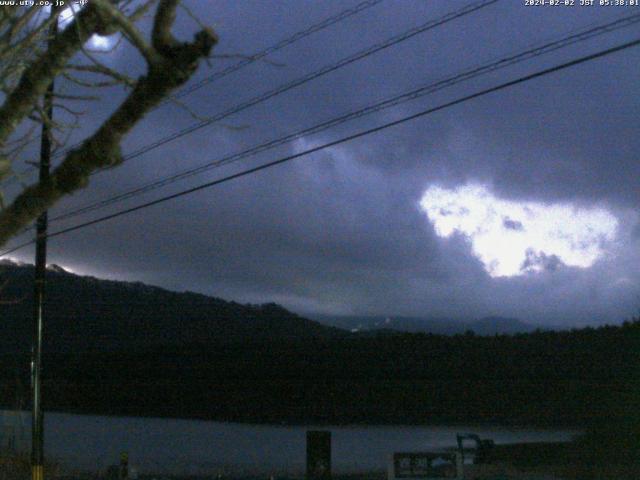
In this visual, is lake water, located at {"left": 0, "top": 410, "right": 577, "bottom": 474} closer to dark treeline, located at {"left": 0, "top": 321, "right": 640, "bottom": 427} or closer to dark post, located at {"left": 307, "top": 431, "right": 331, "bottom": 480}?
dark treeline, located at {"left": 0, "top": 321, "right": 640, "bottom": 427}

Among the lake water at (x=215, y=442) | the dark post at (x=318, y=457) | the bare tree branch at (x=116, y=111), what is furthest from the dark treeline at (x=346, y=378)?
the bare tree branch at (x=116, y=111)

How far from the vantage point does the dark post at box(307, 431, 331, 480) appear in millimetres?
18016

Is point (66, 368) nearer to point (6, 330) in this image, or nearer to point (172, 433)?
point (6, 330)

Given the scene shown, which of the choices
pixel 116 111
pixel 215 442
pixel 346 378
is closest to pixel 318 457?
pixel 116 111

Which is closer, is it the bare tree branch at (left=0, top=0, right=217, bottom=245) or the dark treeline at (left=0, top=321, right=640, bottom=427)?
the bare tree branch at (left=0, top=0, right=217, bottom=245)

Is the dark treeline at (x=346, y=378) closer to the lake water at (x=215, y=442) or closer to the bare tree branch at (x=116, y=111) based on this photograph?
the lake water at (x=215, y=442)

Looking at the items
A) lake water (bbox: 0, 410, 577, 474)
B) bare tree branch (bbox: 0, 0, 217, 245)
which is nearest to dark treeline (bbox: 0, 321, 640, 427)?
lake water (bbox: 0, 410, 577, 474)

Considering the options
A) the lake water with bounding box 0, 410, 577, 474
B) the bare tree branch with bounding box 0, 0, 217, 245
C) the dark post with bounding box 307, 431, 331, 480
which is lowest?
the lake water with bounding box 0, 410, 577, 474

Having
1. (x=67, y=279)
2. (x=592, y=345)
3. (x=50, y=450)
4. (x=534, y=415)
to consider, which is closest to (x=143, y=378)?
(x=67, y=279)

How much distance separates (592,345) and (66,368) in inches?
1213

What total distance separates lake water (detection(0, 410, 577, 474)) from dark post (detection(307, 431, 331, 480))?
10.8 m

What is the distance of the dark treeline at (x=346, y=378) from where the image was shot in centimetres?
4541

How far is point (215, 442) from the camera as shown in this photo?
42.7 meters

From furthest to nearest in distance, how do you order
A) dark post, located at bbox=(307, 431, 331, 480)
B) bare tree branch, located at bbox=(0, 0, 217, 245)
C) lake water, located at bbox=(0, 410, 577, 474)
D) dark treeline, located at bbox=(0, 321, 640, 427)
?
dark treeline, located at bbox=(0, 321, 640, 427) < lake water, located at bbox=(0, 410, 577, 474) < dark post, located at bbox=(307, 431, 331, 480) < bare tree branch, located at bbox=(0, 0, 217, 245)
